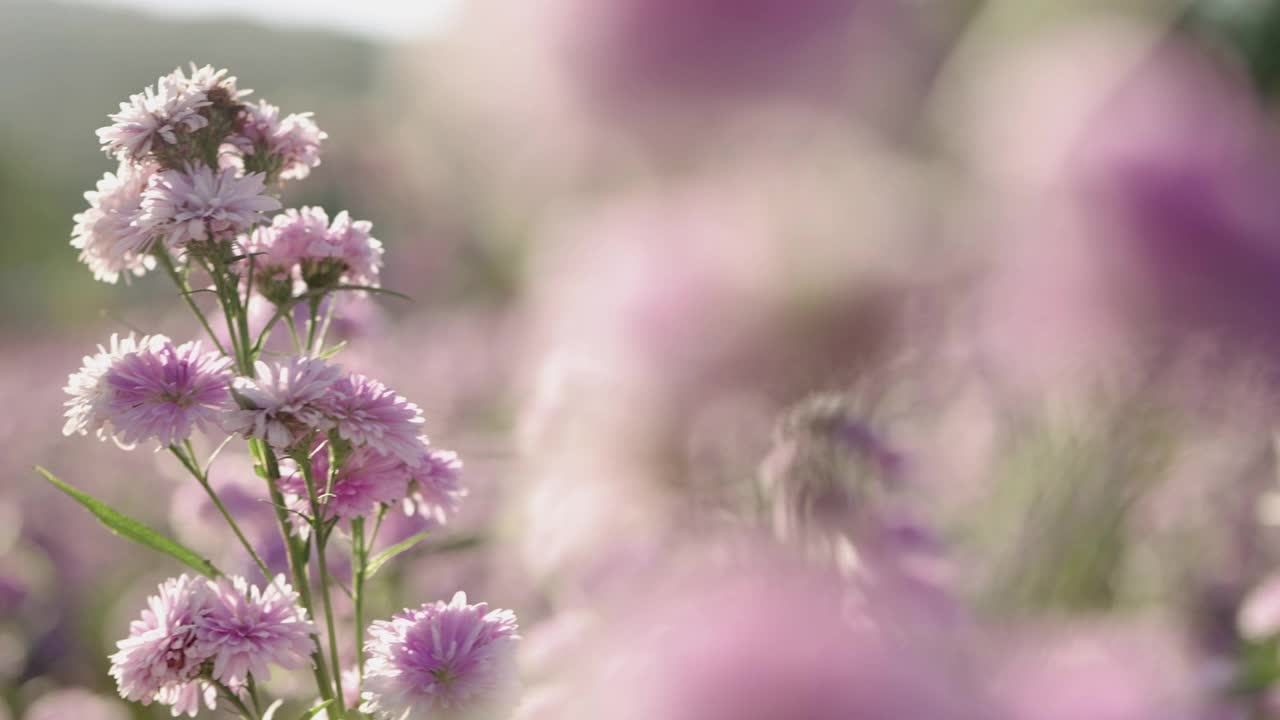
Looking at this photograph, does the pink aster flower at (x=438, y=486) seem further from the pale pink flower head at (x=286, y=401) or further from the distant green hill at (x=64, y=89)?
the distant green hill at (x=64, y=89)

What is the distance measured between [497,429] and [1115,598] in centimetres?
136

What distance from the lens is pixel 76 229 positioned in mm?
452

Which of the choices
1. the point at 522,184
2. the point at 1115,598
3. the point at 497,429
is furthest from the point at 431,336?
the point at 522,184

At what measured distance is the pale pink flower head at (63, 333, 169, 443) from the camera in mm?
407

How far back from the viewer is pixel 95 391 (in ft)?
1.36

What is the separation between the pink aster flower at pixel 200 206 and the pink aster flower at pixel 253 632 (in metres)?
0.13

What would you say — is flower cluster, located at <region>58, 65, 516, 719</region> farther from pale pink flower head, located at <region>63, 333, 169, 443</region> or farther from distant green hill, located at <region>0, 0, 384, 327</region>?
distant green hill, located at <region>0, 0, 384, 327</region>

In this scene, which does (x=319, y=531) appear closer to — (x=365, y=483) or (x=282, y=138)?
(x=365, y=483)

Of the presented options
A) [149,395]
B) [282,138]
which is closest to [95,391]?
[149,395]

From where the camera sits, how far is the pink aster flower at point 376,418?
0.39 metres

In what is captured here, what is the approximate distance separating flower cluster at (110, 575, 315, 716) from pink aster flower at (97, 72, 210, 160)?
172 mm

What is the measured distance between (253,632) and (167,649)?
4 centimetres

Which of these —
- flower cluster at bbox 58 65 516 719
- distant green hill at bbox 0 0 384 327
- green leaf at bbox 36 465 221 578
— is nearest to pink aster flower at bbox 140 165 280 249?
flower cluster at bbox 58 65 516 719

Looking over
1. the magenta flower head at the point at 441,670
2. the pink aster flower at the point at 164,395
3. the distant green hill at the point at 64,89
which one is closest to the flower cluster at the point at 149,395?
the pink aster flower at the point at 164,395
